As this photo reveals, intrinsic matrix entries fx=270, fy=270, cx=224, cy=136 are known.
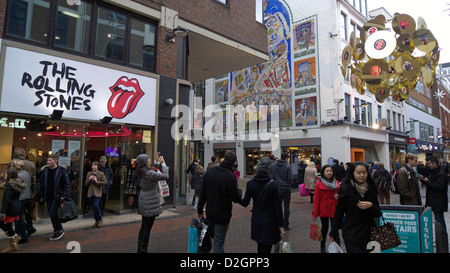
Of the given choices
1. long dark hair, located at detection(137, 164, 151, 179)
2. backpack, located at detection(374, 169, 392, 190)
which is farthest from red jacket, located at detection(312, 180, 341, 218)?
backpack, located at detection(374, 169, 392, 190)

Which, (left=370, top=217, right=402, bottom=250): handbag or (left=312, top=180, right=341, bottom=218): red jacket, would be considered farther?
(left=312, top=180, right=341, bottom=218): red jacket

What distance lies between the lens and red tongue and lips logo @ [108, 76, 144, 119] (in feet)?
28.5

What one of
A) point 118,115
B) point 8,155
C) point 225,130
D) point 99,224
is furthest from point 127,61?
point 225,130

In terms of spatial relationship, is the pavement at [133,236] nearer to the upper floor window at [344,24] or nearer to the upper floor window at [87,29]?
the upper floor window at [87,29]

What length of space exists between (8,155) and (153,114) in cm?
428

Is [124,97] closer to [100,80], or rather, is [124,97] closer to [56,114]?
[100,80]

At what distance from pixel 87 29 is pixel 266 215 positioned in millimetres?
8321

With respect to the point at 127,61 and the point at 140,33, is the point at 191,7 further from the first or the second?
the point at 127,61

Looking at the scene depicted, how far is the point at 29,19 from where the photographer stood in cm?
752

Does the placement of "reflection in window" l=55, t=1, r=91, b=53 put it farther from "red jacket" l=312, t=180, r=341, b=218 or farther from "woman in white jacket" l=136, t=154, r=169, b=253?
"red jacket" l=312, t=180, r=341, b=218

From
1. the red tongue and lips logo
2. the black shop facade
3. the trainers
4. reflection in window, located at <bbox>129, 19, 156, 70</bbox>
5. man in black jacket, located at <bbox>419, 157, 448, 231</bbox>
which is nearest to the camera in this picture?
man in black jacket, located at <bbox>419, 157, 448, 231</bbox>

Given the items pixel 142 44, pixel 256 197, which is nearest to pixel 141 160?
pixel 256 197

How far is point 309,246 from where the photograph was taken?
559 centimetres

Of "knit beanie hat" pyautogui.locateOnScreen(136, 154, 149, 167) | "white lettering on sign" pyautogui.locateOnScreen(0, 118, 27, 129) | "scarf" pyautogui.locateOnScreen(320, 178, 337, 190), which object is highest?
"white lettering on sign" pyautogui.locateOnScreen(0, 118, 27, 129)
